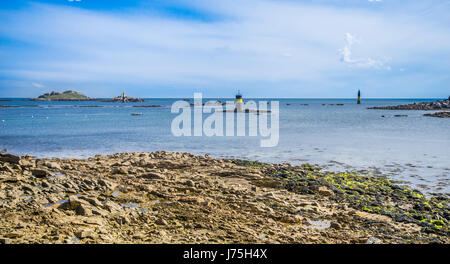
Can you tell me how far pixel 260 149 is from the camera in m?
20.0

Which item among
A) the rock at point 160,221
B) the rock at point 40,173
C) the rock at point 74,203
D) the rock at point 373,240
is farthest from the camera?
the rock at point 40,173

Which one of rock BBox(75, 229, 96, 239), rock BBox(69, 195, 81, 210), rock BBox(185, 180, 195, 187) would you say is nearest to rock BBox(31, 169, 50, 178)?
rock BBox(69, 195, 81, 210)

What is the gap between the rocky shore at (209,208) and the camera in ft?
20.6

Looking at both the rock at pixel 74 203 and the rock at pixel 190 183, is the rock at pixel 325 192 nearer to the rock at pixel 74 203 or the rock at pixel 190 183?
the rock at pixel 190 183

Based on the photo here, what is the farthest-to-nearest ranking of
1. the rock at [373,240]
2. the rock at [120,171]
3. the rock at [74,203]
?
the rock at [120,171] → the rock at [74,203] → the rock at [373,240]

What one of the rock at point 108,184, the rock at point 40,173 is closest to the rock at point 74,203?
the rock at point 108,184

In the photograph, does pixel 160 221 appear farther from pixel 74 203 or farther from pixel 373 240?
pixel 373 240

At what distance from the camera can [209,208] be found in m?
7.74


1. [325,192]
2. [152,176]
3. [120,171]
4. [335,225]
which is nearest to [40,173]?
[120,171]

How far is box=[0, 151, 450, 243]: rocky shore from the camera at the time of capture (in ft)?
20.6

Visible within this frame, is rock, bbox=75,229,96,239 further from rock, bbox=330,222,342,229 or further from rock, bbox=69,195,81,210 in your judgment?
rock, bbox=330,222,342,229
